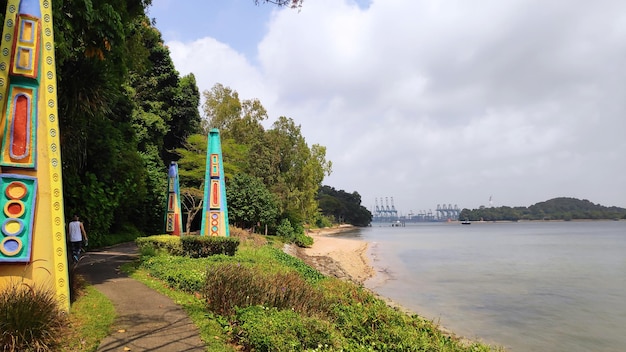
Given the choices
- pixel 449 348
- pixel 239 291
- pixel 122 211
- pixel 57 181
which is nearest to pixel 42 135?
pixel 57 181

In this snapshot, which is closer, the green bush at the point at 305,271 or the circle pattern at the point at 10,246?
the circle pattern at the point at 10,246

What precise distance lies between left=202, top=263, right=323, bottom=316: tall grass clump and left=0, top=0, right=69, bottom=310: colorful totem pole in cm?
228

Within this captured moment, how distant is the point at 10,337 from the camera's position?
4.51m

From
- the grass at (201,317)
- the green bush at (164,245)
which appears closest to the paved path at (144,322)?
the grass at (201,317)

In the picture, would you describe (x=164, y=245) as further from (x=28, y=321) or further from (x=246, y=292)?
(x=28, y=321)

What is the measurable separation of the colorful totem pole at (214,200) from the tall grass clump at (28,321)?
33.1 ft

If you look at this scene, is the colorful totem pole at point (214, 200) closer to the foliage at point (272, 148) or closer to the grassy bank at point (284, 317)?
the grassy bank at point (284, 317)

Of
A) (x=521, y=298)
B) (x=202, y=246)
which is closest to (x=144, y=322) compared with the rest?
(x=202, y=246)

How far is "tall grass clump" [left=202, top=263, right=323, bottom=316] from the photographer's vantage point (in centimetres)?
675

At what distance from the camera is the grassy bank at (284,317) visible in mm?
5383

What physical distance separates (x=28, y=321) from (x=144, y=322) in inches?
70.7

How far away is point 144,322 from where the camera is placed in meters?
6.24

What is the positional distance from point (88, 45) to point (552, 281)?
76.7 ft

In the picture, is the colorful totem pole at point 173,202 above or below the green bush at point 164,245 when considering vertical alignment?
above
